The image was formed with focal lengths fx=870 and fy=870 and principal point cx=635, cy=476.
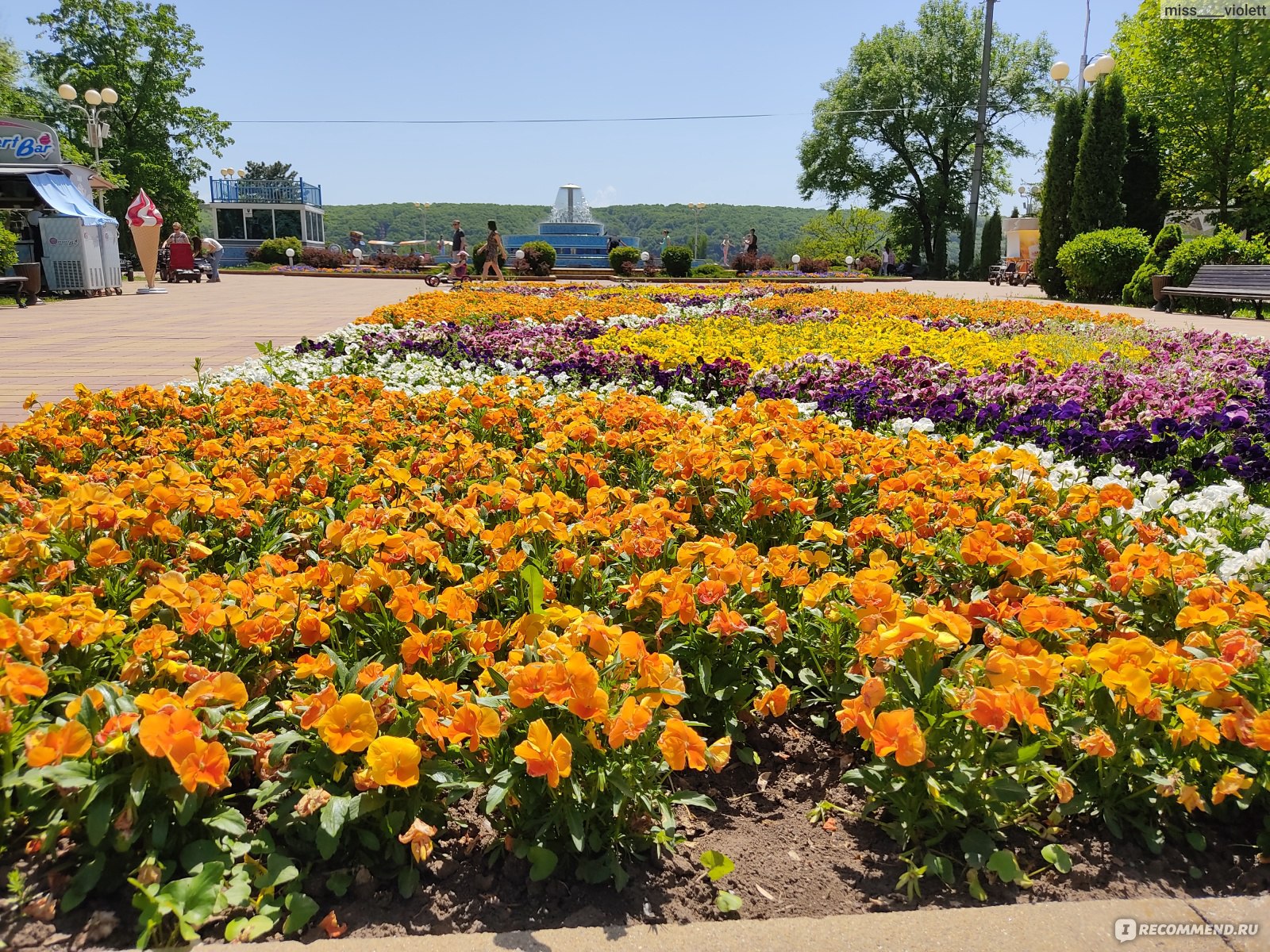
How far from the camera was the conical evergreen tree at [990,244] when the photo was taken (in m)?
35.1

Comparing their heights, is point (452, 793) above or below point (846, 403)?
below

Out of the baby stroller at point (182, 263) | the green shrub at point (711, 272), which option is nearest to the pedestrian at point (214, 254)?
the baby stroller at point (182, 263)

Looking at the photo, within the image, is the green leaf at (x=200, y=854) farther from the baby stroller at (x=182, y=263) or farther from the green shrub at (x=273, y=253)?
the green shrub at (x=273, y=253)

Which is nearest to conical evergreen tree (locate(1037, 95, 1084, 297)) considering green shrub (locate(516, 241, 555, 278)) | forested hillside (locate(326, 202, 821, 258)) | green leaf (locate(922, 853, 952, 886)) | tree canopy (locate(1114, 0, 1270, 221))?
tree canopy (locate(1114, 0, 1270, 221))

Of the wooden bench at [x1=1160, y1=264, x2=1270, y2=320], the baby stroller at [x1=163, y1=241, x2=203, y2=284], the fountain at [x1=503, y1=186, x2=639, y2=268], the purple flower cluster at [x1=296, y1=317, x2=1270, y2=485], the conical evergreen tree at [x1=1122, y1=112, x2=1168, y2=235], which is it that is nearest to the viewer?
the purple flower cluster at [x1=296, y1=317, x2=1270, y2=485]

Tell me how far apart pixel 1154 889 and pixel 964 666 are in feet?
1.74

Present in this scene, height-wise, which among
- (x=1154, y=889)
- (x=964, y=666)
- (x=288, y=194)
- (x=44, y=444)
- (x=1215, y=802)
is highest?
(x=288, y=194)

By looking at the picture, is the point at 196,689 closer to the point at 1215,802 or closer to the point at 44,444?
the point at 1215,802

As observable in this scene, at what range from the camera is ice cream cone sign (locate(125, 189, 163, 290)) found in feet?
63.1

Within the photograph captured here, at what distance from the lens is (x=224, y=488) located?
3117 mm

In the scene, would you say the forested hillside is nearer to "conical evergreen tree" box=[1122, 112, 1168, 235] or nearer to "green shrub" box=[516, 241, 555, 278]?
"green shrub" box=[516, 241, 555, 278]

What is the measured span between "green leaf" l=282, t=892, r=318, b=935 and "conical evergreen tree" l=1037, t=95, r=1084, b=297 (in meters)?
21.7

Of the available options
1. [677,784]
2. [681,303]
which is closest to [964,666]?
[677,784]

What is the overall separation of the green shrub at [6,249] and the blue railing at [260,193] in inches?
1563
